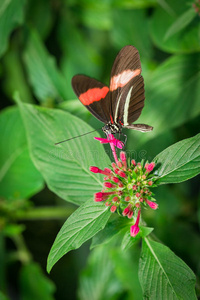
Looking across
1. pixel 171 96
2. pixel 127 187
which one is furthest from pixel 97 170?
pixel 171 96

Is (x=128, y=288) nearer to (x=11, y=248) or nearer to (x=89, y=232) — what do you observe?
(x=89, y=232)

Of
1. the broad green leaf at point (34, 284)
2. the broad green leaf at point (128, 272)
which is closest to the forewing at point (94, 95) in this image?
the broad green leaf at point (128, 272)

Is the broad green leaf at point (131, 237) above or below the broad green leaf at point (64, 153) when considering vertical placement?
below

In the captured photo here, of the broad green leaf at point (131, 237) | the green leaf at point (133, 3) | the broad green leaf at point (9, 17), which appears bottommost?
the broad green leaf at point (131, 237)

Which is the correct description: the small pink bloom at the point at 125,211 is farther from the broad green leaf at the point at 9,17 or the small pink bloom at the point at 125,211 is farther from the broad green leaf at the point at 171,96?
the broad green leaf at the point at 9,17

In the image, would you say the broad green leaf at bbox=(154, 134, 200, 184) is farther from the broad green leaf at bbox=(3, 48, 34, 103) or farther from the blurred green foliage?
the broad green leaf at bbox=(3, 48, 34, 103)

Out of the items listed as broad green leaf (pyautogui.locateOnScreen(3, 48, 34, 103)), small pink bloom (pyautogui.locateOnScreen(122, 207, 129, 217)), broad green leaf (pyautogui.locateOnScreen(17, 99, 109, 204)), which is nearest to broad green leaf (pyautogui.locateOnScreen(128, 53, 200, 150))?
broad green leaf (pyautogui.locateOnScreen(17, 99, 109, 204))
